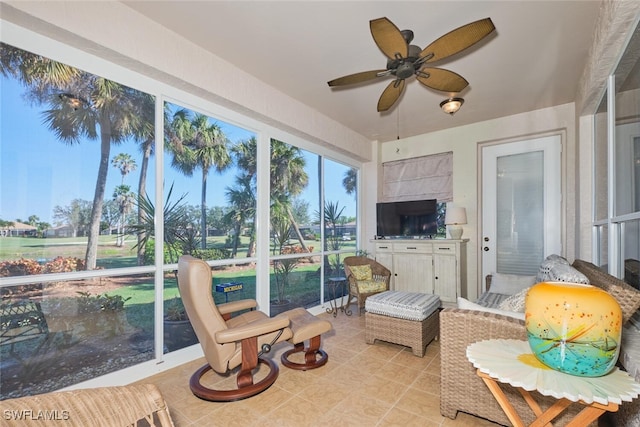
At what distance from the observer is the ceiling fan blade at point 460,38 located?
1.72 m

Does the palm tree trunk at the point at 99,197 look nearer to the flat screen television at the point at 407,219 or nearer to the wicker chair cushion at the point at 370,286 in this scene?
the wicker chair cushion at the point at 370,286

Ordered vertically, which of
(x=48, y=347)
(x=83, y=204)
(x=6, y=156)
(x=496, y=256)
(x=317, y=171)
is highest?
(x=317, y=171)

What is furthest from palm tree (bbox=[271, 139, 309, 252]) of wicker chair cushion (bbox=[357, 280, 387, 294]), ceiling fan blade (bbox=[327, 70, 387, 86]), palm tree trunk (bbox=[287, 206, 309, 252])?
ceiling fan blade (bbox=[327, 70, 387, 86])

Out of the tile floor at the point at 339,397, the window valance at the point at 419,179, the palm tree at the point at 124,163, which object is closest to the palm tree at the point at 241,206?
the palm tree at the point at 124,163

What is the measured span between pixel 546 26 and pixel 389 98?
4.18ft

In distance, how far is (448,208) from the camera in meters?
4.43

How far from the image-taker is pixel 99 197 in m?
2.25

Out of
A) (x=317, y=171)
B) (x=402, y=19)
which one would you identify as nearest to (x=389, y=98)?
(x=402, y=19)

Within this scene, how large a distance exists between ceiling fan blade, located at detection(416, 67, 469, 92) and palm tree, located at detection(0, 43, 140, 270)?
2341mm

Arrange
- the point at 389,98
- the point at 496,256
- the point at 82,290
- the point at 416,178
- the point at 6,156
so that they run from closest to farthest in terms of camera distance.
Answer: the point at 6,156 → the point at 82,290 → the point at 389,98 → the point at 496,256 → the point at 416,178

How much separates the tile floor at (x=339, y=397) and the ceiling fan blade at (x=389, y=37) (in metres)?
2.41

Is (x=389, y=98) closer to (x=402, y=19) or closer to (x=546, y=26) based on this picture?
(x=402, y=19)

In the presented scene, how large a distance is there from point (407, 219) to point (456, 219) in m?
0.77

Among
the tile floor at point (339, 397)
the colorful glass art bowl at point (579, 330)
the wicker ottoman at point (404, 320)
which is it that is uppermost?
the colorful glass art bowl at point (579, 330)
